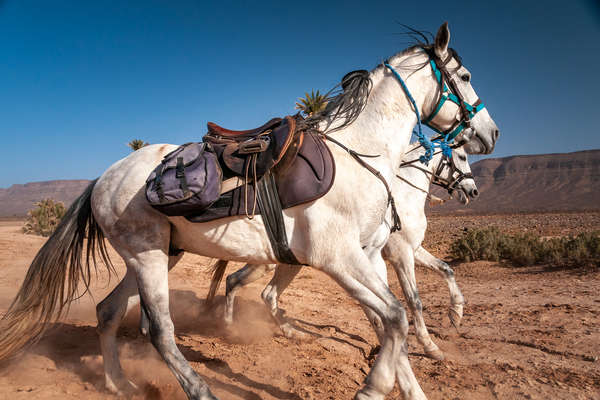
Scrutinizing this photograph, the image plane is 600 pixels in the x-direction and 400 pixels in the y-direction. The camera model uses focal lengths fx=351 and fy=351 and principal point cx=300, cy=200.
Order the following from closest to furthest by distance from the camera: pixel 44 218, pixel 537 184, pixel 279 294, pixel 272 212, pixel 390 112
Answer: pixel 272 212
pixel 390 112
pixel 279 294
pixel 44 218
pixel 537 184

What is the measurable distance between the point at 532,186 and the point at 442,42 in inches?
4178

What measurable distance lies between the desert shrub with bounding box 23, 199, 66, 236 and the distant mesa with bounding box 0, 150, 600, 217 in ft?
156

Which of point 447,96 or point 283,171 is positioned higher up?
point 447,96

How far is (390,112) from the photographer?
8.86ft

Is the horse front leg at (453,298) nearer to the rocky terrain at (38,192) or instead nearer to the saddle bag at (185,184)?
the saddle bag at (185,184)

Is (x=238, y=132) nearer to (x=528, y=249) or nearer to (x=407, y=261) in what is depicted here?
(x=407, y=261)

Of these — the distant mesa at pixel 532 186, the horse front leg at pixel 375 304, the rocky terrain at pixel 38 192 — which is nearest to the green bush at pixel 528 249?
the horse front leg at pixel 375 304

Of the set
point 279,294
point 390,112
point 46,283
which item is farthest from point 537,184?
point 46,283

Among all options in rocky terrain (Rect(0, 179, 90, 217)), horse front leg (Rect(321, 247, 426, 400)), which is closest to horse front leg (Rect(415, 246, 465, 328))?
horse front leg (Rect(321, 247, 426, 400))

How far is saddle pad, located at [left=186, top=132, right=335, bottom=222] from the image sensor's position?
2.33 m

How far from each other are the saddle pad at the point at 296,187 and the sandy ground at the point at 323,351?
1.66 meters

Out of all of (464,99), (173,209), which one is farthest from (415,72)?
(173,209)

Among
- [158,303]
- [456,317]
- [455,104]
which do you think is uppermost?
[455,104]

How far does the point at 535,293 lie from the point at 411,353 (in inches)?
162
